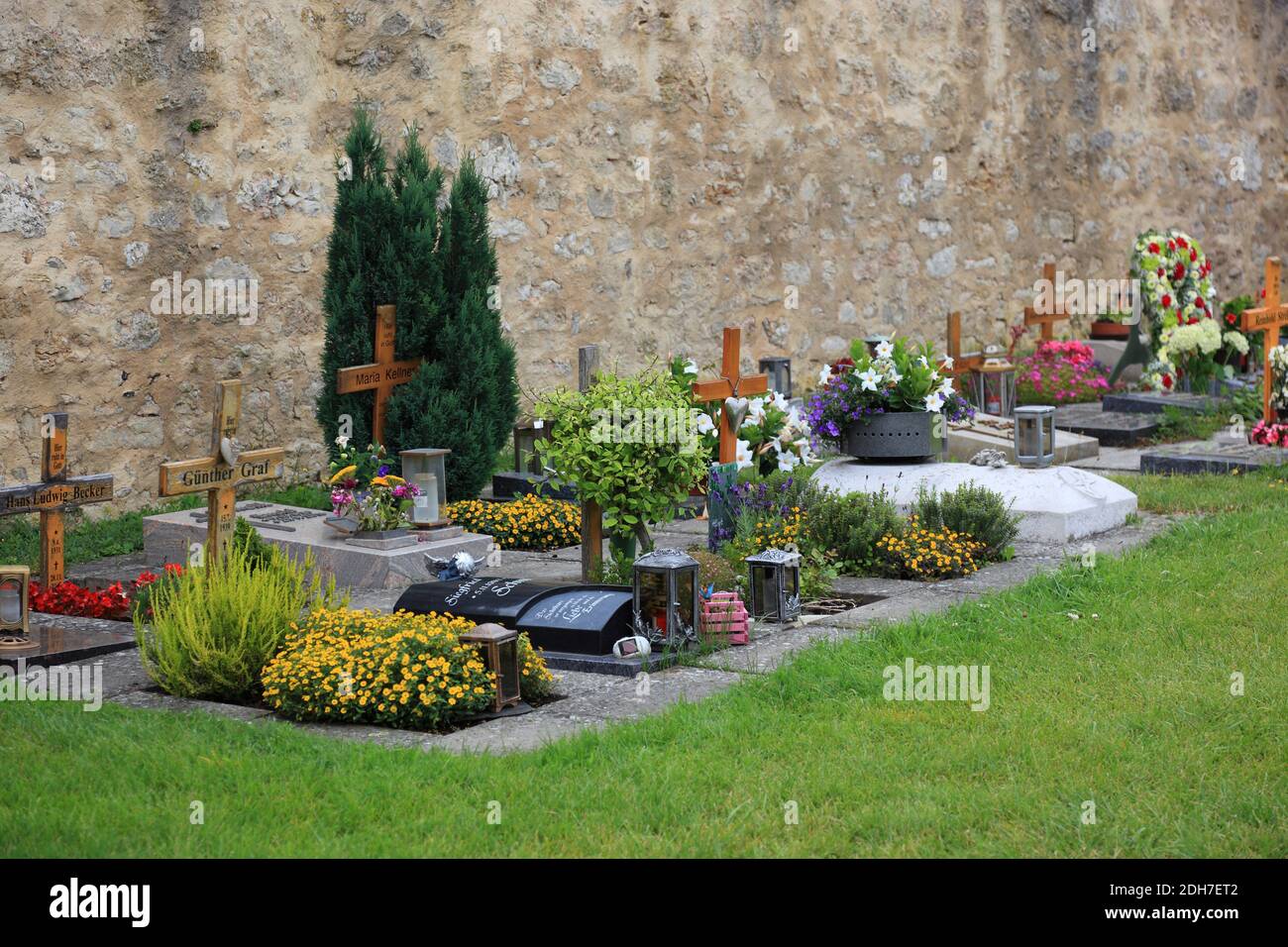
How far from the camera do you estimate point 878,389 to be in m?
9.23

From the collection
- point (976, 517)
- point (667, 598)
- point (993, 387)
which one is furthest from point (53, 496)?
point (993, 387)

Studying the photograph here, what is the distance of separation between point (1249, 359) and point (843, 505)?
952 centimetres

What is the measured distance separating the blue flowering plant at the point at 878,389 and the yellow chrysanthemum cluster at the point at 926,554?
1434 mm

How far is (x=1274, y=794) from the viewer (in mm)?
4379

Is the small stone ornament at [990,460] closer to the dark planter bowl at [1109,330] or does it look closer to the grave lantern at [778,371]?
the grave lantern at [778,371]

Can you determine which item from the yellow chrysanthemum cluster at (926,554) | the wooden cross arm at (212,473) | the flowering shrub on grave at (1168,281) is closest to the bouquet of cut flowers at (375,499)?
the wooden cross arm at (212,473)

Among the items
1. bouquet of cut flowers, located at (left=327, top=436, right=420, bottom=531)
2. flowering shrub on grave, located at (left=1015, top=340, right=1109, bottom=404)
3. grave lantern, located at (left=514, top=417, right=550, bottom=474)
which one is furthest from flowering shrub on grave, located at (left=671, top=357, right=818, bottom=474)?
flowering shrub on grave, located at (left=1015, top=340, right=1109, bottom=404)

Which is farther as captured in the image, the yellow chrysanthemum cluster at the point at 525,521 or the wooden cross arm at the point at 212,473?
the yellow chrysanthemum cluster at the point at 525,521

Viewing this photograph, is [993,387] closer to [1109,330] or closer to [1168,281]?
[1168,281]

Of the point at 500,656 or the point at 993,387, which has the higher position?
the point at 993,387

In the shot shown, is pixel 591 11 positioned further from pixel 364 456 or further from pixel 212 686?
pixel 212 686

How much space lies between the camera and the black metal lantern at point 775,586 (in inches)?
270

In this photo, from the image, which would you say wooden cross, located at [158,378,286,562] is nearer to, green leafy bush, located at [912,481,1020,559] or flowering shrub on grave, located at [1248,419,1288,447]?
green leafy bush, located at [912,481,1020,559]

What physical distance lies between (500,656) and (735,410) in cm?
382
